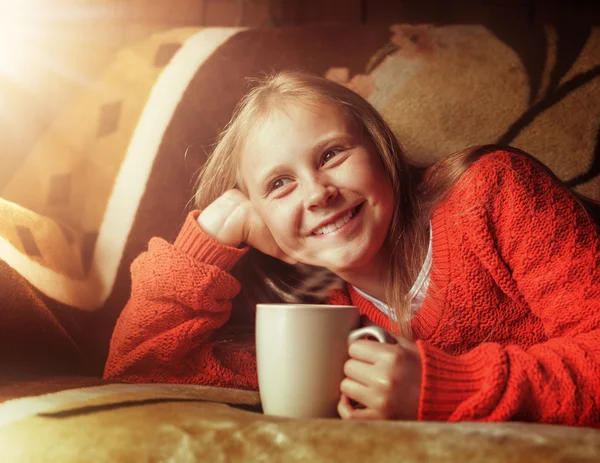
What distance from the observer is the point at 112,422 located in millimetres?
392

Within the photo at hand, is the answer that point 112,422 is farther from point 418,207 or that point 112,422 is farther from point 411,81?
point 411,81

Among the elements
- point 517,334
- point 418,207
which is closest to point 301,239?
point 418,207

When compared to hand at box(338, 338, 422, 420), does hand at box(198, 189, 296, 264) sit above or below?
above

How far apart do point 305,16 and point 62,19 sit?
1.38 ft

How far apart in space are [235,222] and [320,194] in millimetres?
164

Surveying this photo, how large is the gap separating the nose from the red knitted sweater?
0.45 feet

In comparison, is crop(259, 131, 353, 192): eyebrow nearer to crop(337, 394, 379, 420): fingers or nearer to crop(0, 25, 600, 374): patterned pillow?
crop(0, 25, 600, 374): patterned pillow

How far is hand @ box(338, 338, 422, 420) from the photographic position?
16.9 inches

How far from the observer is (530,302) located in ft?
1.80

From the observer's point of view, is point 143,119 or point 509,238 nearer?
point 509,238

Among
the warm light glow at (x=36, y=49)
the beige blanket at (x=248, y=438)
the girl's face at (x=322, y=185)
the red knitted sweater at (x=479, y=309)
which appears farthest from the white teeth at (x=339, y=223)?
the warm light glow at (x=36, y=49)

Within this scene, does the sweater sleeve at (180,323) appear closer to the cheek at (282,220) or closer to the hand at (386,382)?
the cheek at (282,220)

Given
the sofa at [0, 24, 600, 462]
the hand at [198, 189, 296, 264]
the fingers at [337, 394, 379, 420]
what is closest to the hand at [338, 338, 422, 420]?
the fingers at [337, 394, 379, 420]

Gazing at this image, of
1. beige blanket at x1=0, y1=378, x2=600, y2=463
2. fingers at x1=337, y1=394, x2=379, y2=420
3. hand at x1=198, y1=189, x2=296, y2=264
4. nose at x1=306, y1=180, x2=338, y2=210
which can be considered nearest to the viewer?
beige blanket at x1=0, y1=378, x2=600, y2=463
